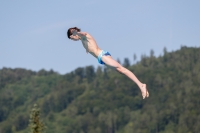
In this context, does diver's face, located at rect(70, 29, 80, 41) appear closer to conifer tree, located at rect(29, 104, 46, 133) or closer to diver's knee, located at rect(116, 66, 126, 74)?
diver's knee, located at rect(116, 66, 126, 74)

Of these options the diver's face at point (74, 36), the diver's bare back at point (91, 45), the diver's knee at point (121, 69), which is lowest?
the diver's knee at point (121, 69)

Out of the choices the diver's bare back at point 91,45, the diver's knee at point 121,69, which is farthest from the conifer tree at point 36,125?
the diver's knee at point 121,69

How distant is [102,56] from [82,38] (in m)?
0.87

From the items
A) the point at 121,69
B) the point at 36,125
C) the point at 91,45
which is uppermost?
the point at 91,45

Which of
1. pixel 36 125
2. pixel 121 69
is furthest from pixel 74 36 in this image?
pixel 36 125

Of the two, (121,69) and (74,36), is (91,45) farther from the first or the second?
(121,69)

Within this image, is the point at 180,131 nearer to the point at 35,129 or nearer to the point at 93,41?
the point at 35,129

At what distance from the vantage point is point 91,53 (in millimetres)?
20562

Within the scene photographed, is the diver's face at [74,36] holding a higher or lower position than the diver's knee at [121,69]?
higher

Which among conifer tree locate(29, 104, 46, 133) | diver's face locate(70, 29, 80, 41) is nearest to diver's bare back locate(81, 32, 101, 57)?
diver's face locate(70, 29, 80, 41)

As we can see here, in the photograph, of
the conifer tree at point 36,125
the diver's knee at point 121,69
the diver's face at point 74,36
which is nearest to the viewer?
the diver's knee at point 121,69

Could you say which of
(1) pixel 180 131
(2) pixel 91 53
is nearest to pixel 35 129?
(2) pixel 91 53

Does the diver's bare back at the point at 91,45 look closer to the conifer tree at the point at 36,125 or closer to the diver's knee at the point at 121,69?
the diver's knee at the point at 121,69

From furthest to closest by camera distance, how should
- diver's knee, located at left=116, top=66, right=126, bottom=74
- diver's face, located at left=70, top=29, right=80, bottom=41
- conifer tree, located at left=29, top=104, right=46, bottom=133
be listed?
conifer tree, located at left=29, top=104, right=46, bottom=133 → diver's face, located at left=70, top=29, right=80, bottom=41 → diver's knee, located at left=116, top=66, right=126, bottom=74
